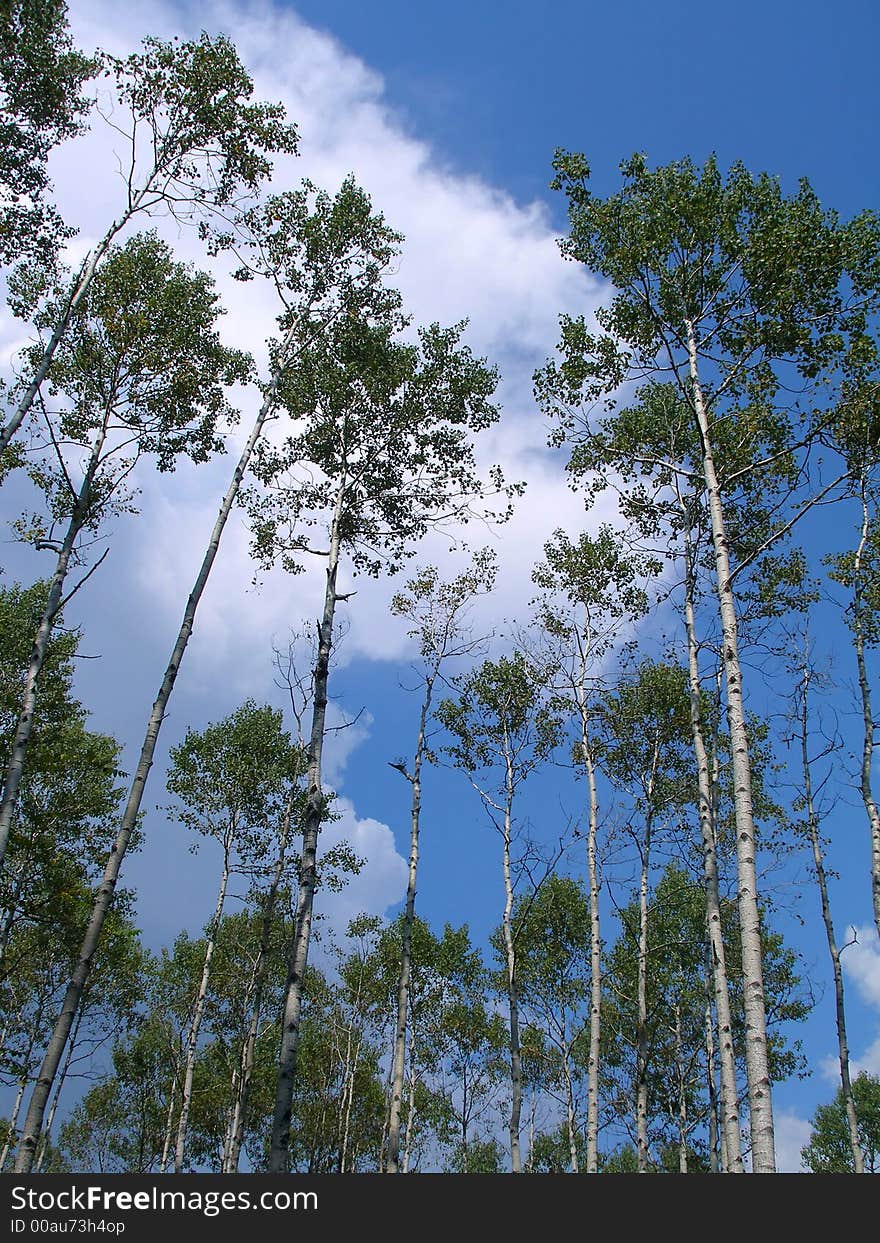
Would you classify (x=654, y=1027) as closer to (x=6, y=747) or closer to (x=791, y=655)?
(x=791, y=655)

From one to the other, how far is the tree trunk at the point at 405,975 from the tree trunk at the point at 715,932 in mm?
6112

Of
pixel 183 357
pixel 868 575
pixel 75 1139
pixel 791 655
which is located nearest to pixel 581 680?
pixel 791 655

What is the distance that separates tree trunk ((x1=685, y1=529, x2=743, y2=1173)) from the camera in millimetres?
12023

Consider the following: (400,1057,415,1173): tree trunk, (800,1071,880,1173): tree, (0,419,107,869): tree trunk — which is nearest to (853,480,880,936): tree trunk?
(0,419,107,869): tree trunk

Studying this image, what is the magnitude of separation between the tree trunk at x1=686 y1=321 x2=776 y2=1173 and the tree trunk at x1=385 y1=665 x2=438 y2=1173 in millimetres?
8891

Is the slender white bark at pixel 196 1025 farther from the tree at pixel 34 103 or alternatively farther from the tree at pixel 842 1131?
the tree at pixel 842 1131

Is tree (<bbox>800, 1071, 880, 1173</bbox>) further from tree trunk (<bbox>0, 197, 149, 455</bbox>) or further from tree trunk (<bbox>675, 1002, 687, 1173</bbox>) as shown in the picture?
tree trunk (<bbox>0, 197, 149, 455</bbox>)

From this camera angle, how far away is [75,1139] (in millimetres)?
37969

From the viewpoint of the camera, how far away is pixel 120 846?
9.48 m

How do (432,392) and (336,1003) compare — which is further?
(336,1003)

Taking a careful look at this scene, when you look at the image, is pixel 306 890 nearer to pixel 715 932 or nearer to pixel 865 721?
pixel 715 932

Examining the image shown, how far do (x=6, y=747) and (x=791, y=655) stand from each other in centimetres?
1932

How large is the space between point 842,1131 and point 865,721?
123ft

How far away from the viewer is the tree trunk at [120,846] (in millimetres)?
8516
